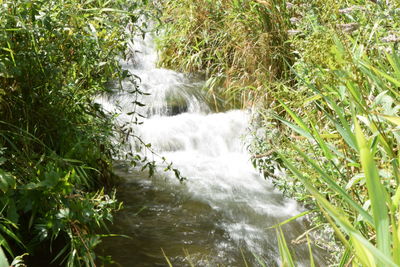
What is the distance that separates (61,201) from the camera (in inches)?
86.7

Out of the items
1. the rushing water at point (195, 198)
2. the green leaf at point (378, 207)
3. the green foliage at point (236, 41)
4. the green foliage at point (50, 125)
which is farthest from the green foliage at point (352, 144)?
the green foliage at point (50, 125)

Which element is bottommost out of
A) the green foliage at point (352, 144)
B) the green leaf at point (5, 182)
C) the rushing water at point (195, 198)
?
the rushing water at point (195, 198)

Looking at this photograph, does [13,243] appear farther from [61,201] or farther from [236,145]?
[236,145]

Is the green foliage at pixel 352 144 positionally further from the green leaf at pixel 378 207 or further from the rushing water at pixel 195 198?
the rushing water at pixel 195 198

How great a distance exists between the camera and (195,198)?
4109 mm

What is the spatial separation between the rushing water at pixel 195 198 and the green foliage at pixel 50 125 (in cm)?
49

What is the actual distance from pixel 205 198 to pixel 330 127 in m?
1.52

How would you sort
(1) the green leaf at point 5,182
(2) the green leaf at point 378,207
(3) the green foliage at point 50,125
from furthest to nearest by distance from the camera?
1. (3) the green foliage at point 50,125
2. (1) the green leaf at point 5,182
3. (2) the green leaf at point 378,207

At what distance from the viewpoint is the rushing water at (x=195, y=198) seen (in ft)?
10.6

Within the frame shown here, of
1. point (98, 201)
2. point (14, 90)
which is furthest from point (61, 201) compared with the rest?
point (14, 90)

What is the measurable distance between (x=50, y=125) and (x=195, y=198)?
5.60 feet

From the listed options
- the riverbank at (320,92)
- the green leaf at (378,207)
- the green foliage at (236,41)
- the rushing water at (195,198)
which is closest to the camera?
the green leaf at (378,207)

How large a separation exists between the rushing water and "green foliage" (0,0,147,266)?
0.49 metres

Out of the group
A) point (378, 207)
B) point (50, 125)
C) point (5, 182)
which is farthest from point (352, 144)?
Result: point (50, 125)
